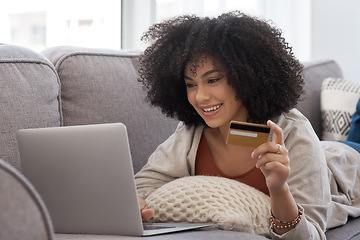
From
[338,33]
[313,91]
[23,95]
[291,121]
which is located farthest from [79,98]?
[338,33]

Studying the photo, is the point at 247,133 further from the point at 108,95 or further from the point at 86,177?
the point at 108,95

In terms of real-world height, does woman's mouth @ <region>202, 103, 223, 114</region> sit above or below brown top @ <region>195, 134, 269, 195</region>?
above

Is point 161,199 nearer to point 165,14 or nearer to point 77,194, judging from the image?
point 77,194

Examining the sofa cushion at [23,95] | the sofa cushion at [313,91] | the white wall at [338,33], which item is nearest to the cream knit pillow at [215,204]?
the sofa cushion at [23,95]

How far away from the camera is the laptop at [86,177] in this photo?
3.30 feet

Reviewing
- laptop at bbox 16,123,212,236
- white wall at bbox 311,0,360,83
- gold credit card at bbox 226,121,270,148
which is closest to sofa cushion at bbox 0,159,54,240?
laptop at bbox 16,123,212,236

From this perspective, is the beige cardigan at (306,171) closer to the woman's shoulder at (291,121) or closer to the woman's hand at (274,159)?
the woman's shoulder at (291,121)

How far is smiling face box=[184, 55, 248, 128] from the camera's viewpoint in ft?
4.58

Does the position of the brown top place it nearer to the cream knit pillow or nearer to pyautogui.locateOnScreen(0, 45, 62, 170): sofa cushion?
the cream knit pillow

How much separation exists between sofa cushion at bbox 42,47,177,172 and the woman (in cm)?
9

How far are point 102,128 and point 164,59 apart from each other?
535 millimetres

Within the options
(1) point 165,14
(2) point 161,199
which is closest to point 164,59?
(2) point 161,199

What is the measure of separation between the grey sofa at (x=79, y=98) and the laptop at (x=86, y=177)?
0.03 m

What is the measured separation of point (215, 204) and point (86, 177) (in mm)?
308
